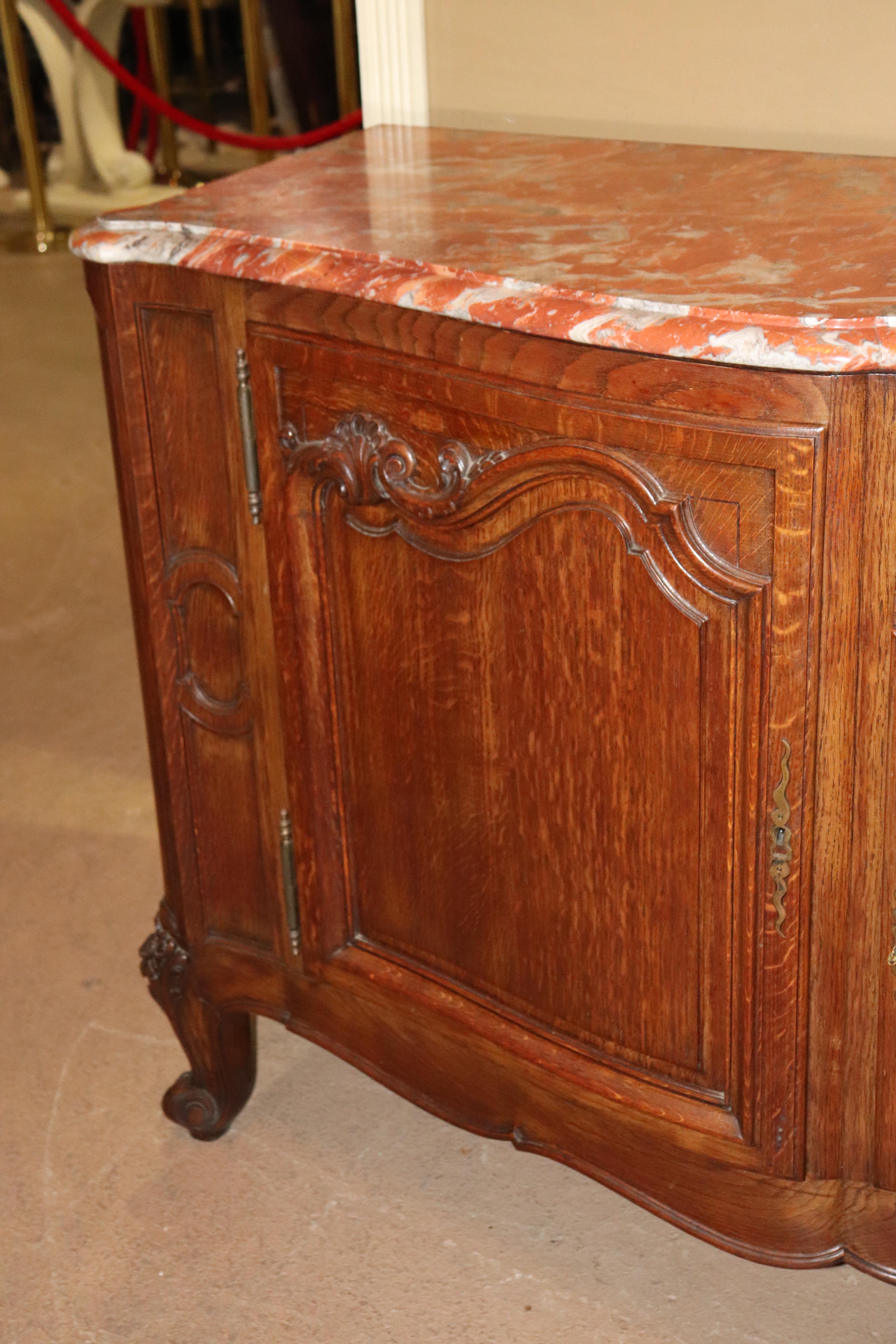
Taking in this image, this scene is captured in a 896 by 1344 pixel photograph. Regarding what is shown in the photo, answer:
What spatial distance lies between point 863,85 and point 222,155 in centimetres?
563

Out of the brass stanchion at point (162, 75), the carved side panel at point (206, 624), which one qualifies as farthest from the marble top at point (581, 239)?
the brass stanchion at point (162, 75)

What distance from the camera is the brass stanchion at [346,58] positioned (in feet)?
17.0

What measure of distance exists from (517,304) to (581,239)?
21cm

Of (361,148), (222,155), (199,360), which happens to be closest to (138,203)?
(222,155)

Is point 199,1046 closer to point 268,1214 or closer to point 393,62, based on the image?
point 268,1214

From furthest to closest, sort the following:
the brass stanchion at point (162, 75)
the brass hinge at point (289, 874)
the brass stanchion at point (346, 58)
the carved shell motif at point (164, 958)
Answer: the brass stanchion at point (162, 75)
the brass stanchion at point (346, 58)
the carved shell motif at point (164, 958)
the brass hinge at point (289, 874)

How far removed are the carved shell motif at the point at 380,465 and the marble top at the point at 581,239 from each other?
0.13 meters

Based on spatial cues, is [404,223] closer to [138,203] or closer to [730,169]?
[730,169]

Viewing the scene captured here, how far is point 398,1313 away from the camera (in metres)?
1.78

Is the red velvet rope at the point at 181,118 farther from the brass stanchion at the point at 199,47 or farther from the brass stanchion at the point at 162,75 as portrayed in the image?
the brass stanchion at the point at 199,47

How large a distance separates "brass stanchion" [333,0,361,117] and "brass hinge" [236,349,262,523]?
3.71 m

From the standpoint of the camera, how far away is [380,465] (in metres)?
1.44

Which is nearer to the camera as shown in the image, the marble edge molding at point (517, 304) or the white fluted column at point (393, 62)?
the marble edge molding at point (517, 304)

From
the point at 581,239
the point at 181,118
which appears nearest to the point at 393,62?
the point at 581,239
